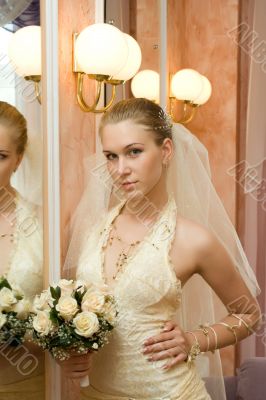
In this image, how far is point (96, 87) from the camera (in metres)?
2.46

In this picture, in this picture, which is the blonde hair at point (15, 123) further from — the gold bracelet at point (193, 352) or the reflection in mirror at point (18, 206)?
the gold bracelet at point (193, 352)

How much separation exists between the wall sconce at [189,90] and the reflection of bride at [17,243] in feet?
5.69

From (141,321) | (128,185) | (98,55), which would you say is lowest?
(141,321)

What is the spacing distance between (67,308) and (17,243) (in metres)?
0.28

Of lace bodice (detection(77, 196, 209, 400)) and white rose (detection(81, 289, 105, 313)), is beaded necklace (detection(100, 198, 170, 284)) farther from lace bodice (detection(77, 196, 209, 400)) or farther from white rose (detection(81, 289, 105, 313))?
white rose (detection(81, 289, 105, 313))

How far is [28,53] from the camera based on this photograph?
1.99 m

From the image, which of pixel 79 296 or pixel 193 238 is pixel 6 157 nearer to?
pixel 79 296

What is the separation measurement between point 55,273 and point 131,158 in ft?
1.53

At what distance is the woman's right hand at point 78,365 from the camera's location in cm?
191

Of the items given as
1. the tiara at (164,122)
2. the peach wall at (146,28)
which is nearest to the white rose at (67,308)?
the tiara at (164,122)

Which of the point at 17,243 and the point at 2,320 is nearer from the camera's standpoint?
the point at 2,320

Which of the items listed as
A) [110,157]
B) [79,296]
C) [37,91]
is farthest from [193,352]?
[37,91]

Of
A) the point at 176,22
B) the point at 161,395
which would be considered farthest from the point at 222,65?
the point at 161,395

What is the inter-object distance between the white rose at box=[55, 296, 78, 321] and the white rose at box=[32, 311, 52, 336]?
1.5 inches
